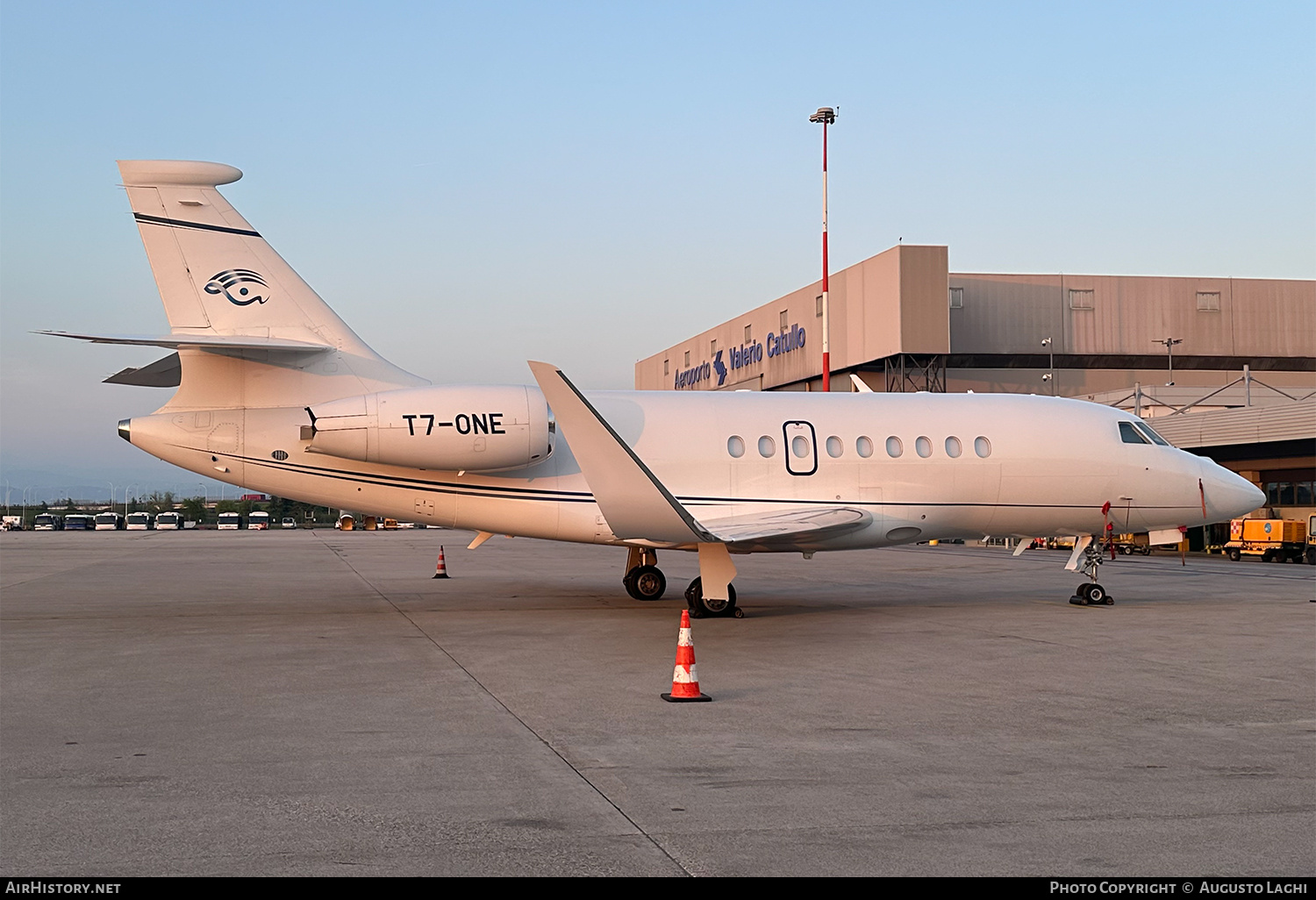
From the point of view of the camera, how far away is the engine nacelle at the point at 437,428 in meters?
14.4

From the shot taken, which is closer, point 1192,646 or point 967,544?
point 1192,646

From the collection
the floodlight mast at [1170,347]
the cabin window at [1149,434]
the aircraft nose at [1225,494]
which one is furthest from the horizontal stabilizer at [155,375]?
the floodlight mast at [1170,347]

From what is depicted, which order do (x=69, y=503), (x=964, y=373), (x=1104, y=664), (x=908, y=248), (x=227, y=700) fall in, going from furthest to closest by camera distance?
(x=69, y=503) → (x=964, y=373) → (x=908, y=248) → (x=1104, y=664) → (x=227, y=700)

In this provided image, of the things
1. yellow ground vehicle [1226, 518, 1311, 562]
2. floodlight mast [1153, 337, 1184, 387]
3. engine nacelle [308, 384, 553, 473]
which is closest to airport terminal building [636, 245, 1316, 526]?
floodlight mast [1153, 337, 1184, 387]

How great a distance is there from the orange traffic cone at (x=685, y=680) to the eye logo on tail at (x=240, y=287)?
8.97m

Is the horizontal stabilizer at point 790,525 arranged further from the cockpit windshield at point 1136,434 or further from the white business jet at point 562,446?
the cockpit windshield at point 1136,434

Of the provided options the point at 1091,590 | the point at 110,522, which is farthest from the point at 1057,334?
the point at 110,522

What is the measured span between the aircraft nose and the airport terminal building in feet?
76.1

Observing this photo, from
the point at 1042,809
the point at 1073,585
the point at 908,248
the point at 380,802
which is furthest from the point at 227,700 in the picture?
the point at 908,248

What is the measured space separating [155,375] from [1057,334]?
39.4m

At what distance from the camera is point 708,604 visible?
15.2 meters

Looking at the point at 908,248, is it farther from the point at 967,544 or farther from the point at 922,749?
the point at 922,749

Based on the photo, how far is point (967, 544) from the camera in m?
48.5
